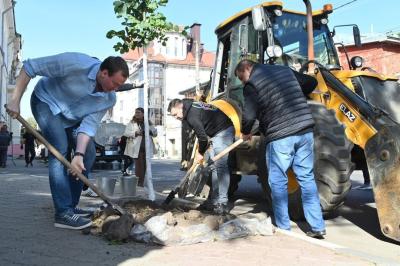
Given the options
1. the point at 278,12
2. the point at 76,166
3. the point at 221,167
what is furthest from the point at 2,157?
the point at 76,166

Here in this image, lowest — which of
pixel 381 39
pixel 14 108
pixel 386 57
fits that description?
pixel 14 108

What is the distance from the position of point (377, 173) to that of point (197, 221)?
181 centimetres

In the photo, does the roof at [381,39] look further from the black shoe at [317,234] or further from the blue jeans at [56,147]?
the blue jeans at [56,147]

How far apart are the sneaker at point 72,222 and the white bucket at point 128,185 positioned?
8.65 feet

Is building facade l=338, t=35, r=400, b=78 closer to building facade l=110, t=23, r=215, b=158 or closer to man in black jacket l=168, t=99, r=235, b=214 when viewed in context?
building facade l=110, t=23, r=215, b=158

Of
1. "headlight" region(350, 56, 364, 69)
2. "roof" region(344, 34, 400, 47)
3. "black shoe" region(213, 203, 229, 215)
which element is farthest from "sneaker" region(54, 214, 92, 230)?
"roof" region(344, 34, 400, 47)

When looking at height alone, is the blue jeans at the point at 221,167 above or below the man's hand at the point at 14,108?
below

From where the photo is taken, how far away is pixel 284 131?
16.0 feet

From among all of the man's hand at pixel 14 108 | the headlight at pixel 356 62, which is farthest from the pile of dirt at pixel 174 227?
the headlight at pixel 356 62

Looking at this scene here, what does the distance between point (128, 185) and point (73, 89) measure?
10.1ft

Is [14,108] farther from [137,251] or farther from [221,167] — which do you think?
[221,167]

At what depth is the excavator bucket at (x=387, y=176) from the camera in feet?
14.5

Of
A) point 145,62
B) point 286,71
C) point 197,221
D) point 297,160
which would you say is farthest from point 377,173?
point 145,62

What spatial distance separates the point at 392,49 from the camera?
32.9 metres
